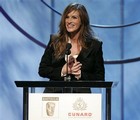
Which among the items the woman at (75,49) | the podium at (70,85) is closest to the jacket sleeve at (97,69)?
the woman at (75,49)

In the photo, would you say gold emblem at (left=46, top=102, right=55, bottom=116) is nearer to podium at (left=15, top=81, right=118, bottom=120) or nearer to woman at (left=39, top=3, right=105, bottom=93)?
podium at (left=15, top=81, right=118, bottom=120)

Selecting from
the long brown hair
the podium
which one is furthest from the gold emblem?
the long brown hair

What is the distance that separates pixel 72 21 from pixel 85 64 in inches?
10.1

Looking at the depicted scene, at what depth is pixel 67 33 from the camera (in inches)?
88.0

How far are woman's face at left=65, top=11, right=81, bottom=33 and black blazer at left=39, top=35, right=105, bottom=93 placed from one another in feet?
0.34

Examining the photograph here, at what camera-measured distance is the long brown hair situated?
2.18 m

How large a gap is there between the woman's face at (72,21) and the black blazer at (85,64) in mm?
104

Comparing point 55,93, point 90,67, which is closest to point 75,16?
point 90,67

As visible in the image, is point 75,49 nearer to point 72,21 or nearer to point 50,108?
point 72,21

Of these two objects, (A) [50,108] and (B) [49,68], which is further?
(B) [49,68]

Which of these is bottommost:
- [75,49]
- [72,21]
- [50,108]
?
[50,108]

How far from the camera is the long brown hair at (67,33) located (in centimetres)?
218

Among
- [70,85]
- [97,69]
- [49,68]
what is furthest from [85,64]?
[70,85]

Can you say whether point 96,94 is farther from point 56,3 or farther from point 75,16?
point 56,3
